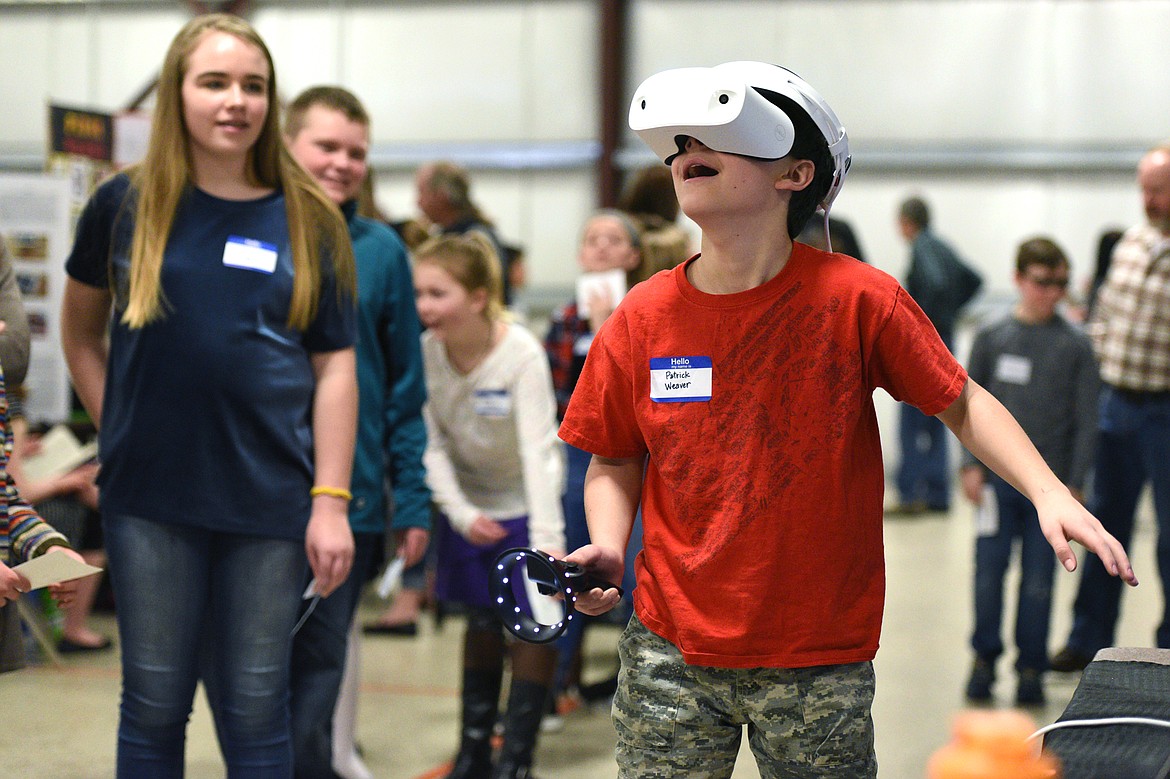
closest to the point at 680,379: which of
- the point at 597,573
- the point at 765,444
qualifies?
the point at 765,444

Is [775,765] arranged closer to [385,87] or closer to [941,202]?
[941,202]

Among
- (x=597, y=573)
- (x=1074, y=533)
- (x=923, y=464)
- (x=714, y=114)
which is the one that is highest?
(x=714, y=114)

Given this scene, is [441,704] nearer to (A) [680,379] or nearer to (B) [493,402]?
(B) [493,402]

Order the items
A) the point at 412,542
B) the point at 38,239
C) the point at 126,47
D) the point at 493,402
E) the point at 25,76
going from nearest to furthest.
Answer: the point at 412,542 → the point at 493,402 → the point at 38,239 → the point at 25,76 → the point at 126,47

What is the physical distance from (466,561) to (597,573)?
1.70m

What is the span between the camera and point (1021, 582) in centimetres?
427

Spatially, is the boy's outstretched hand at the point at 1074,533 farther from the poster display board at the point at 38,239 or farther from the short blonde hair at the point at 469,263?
the poster display board at the point at 38,239

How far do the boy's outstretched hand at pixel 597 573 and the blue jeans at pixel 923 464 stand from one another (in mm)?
6883

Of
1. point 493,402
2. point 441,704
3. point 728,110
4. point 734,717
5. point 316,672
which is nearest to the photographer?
point 728,110

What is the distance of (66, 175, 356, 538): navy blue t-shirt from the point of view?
215cm

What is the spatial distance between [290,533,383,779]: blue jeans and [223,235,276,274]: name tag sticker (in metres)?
0.73

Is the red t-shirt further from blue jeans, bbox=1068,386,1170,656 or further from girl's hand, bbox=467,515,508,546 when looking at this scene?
blue jeans, bbox=1068,386,1170,656

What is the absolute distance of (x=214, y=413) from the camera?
2.17 m

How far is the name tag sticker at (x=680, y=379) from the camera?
1676 millimetres
